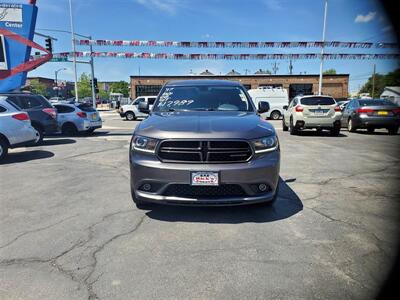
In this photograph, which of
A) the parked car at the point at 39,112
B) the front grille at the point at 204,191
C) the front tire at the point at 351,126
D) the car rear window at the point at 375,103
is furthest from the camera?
the front tire at the point at 351,126

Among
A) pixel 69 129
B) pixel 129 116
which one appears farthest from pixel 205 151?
pixel 129 116

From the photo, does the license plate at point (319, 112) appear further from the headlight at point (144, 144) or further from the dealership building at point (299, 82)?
the dealership building at point (299, 82)

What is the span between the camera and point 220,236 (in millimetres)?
3719

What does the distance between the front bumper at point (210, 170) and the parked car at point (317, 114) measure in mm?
10466

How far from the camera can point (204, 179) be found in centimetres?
377

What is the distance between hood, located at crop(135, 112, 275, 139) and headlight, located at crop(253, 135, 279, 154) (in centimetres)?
6

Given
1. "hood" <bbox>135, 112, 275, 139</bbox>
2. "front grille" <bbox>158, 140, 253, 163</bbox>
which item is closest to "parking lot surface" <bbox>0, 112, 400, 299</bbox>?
"front grille" <bbox>158, 140, 253, 163</bbox>

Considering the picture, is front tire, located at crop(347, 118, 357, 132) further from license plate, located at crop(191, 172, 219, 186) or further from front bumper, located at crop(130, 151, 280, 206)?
license plate, located at crop(191, 172, 219, 186)

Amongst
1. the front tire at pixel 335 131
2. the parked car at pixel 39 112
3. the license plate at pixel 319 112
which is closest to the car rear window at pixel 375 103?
the front tire at pixel 335 131

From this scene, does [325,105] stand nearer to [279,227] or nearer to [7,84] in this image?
[279,227]

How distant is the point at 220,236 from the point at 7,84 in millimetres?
17227

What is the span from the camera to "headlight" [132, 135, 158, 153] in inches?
158

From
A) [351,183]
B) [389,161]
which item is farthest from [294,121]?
[351,183]

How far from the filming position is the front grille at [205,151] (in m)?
3.87
